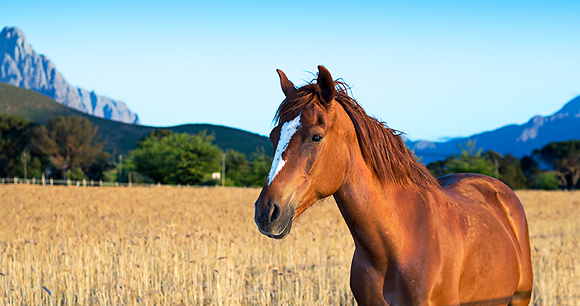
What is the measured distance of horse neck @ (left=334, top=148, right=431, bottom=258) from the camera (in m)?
2.57

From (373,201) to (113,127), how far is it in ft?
529

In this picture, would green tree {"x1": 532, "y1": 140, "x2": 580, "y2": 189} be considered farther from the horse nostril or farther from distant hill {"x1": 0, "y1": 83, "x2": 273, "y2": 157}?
the horse nostril

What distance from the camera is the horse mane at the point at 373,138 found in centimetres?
256

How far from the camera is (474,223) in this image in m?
3.19

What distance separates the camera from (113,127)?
148 m

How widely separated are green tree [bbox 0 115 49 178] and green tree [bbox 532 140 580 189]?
10026cm

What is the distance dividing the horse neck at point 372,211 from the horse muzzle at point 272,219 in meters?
0.55

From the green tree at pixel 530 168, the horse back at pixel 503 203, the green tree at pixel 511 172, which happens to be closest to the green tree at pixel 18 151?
the horse back at pixel 503 203

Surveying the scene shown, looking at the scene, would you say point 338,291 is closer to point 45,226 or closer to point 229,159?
point 45,226

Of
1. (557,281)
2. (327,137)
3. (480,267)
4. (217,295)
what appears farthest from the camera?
(557,281)

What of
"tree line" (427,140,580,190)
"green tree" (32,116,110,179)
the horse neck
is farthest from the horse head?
"green tree" (32,116,110,179)

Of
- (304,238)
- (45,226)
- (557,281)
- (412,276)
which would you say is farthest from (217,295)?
(45,226)

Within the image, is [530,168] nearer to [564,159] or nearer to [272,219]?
[564,159]

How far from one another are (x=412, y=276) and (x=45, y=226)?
9.20 m
